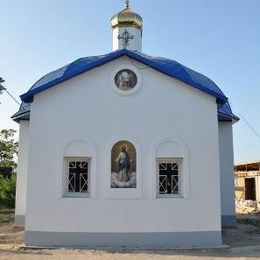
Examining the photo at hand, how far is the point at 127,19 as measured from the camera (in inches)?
700

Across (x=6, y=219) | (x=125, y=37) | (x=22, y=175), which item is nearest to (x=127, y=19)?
(x=125, y=37)

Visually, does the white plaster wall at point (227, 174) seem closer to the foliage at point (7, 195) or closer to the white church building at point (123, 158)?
the white church building at point (123, 158)

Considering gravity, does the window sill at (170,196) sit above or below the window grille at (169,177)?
below

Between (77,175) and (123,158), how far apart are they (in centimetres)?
130

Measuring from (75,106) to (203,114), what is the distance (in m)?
3.42

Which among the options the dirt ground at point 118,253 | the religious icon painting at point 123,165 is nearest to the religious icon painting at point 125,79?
the religious icon painting at point 123,165

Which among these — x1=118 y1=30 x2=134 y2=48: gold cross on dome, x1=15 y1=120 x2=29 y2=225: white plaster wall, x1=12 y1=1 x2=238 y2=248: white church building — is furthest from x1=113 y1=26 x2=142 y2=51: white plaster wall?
x1=12 y1=1 x2=238 y2=248: white church building

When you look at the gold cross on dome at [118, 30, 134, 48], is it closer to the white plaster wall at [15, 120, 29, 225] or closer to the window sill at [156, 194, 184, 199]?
the white plaster wall at [15, 120, 29, 225]

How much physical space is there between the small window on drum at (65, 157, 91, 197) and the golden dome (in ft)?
26.3

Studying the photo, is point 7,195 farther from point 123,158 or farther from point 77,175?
point 123,158

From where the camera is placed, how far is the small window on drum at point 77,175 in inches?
459

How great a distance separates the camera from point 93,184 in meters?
11.4

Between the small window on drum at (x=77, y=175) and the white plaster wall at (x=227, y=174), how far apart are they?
240 inches

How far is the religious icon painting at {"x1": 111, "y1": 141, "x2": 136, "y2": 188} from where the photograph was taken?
1155 centimetres
